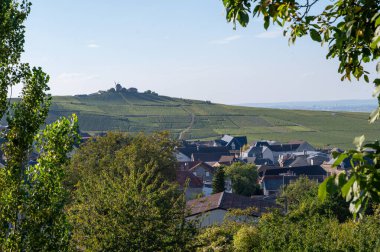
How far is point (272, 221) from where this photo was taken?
945 inches

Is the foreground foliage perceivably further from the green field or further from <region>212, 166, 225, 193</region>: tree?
the green field

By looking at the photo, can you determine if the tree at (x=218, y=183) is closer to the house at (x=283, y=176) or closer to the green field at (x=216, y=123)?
the house at (x=283, y=176)

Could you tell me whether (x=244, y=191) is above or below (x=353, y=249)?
below

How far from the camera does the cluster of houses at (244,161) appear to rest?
132 ft

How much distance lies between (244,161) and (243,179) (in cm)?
4032

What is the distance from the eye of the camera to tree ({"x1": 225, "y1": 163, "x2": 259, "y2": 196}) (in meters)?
65.1

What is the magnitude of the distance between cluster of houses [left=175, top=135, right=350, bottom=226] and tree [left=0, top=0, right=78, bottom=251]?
26.7m

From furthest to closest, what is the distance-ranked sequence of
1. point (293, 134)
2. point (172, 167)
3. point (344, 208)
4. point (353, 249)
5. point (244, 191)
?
point (293, 134) → point (244, 191) → point (172, 167) → point (344, 208) → point (353, 249)

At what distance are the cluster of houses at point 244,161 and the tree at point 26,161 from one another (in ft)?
87.5

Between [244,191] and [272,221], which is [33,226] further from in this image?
[244,191]

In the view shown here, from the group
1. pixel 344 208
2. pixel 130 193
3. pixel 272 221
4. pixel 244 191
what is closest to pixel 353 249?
pixel 272 221

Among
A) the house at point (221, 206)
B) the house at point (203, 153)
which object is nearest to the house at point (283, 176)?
the house at point (221, 206)

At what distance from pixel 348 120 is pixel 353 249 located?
177 m

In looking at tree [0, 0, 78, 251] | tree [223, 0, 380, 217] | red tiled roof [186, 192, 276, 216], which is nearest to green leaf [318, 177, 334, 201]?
tree [223, 0, 380, 217]
